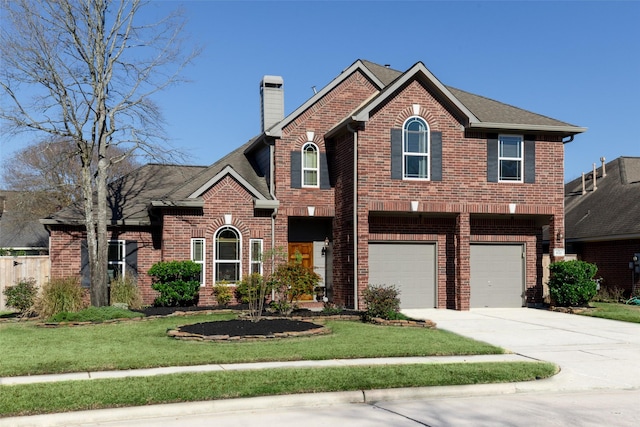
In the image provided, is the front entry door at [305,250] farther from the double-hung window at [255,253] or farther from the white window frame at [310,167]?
the white window frame at [310,167]

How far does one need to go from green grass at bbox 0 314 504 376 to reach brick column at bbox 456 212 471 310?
231 inches

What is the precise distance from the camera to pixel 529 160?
2212 centimetres

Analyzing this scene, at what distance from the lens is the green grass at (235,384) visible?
8367 millimetres

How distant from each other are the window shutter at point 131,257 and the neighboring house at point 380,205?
4cm

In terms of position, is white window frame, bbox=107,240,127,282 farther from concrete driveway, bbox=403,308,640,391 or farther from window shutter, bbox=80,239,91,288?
concrete driveway, bbox=403,308,640,391

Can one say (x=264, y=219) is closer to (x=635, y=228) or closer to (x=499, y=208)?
(x=499, y=208)

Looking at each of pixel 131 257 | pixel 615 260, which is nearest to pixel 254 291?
pixel 131 257

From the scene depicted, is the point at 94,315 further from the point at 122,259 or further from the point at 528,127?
the point at 528,127

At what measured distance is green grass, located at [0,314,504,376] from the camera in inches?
440

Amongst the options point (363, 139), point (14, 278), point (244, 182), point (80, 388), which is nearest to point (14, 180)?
point (14, 278)

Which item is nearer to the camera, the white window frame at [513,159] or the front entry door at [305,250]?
the white window frame at [513,159]

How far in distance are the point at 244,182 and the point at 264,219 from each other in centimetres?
142

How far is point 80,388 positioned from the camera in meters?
9.10

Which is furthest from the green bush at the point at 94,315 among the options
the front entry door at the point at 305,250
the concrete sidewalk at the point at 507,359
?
the concrete sidewalk at the point at 507,359
